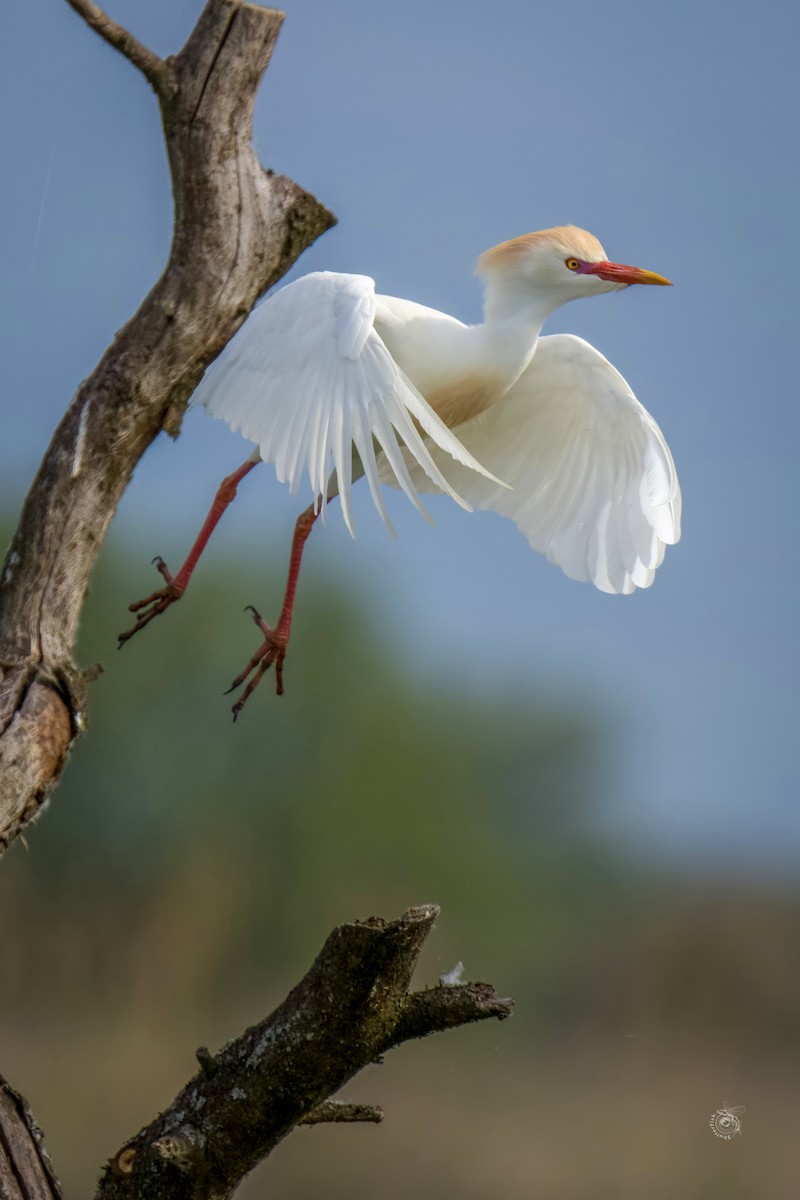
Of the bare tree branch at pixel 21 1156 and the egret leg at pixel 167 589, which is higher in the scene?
the egret leg at pixel 167 589

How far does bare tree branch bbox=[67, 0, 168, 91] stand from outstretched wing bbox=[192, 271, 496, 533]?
17.9 inches

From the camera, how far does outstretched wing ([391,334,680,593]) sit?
2.91 meters

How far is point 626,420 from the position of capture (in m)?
2.99

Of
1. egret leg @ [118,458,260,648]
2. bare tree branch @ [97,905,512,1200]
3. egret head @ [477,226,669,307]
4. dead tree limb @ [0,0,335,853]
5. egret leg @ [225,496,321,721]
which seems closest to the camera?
bare tree branch @ [97,905,512,1200]

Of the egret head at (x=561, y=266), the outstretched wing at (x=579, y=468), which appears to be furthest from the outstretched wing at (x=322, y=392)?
the outstretched wing at (x=579, y=468)

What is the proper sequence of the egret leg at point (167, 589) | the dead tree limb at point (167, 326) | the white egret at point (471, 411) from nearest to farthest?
the dead tree limb at point (167, 326)
the white egret at point (471, 411)
the egret leg at point (167, 589)

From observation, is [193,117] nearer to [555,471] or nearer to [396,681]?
[555,471]

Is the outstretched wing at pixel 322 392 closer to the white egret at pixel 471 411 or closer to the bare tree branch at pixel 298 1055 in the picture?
the white egret at pixel 471 411

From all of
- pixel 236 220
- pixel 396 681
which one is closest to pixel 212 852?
pixel 396 681

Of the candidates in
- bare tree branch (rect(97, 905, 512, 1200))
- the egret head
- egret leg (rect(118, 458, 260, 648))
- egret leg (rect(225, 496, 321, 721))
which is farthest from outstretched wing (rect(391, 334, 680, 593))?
bare tree branch (rect(97, 905, 512, 1200))

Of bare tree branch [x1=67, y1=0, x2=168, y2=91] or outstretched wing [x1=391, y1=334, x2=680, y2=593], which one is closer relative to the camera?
bare tree branch [x1=67, y1=0, x2=168, y2=91]

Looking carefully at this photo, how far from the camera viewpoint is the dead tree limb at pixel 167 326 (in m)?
2.24

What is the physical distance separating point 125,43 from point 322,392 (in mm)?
661

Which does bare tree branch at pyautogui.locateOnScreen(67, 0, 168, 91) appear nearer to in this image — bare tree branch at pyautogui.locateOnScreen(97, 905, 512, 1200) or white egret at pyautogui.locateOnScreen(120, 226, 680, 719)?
white egret at pyautogui.locateOnScreen(120, 226, 680, 719)
